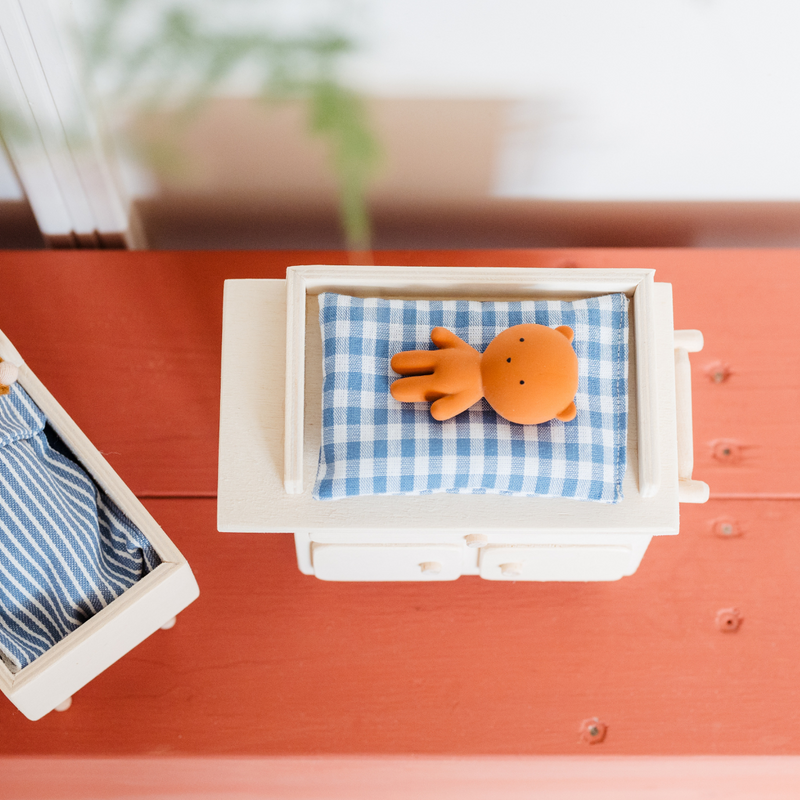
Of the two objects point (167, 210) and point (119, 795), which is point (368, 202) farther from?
point (119, 795)

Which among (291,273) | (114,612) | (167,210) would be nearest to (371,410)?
(291,273)

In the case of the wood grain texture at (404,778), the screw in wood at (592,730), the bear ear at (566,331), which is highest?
the bear ear at (566,331)

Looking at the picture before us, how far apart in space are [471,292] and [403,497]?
197 millimetres

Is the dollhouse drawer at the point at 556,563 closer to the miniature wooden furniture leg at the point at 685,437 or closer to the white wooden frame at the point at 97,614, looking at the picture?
the miniature wooden furniture leg at the point at 685,437

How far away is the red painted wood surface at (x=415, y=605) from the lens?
2.41 feet

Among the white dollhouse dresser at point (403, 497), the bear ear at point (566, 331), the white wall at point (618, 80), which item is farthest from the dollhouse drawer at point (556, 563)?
the white wall at point (618, 80)

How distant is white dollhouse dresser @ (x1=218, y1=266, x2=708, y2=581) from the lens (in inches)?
23.0

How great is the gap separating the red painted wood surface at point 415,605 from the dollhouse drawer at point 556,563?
0.05 meters

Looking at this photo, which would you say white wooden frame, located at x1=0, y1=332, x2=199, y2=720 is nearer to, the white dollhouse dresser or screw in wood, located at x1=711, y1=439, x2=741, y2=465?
the white dollhouse dresser

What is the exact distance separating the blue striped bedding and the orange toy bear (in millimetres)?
313

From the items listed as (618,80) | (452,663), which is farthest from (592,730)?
(618,80)

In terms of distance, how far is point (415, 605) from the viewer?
30.6 inches

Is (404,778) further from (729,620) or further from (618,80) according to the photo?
(618,80)

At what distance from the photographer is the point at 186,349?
848mm
